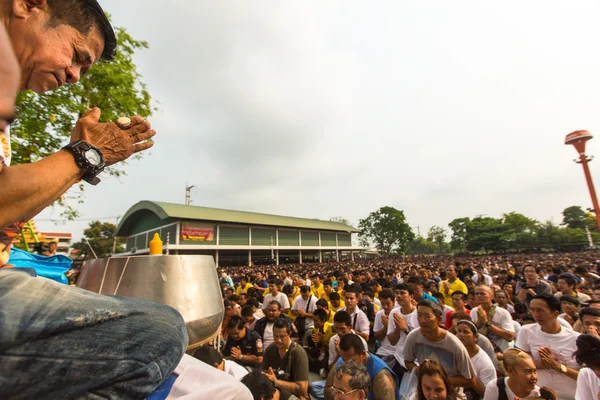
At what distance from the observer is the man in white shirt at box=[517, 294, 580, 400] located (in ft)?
11.4

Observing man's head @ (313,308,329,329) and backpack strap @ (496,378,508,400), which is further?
man's head @ (313,308,329,329)

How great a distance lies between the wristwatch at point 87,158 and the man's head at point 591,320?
5.65 metres

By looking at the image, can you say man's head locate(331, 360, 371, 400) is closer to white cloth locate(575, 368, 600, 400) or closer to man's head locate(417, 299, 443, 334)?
man's head locate(417, 299, 443, 334)

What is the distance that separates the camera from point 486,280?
30.6 feet

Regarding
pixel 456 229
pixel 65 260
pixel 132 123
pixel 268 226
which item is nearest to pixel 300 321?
pixel 65 260

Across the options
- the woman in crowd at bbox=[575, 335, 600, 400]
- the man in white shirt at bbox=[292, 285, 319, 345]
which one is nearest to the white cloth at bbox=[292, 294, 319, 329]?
the man in white shirt at bbox=[292, 285, 319, 345]

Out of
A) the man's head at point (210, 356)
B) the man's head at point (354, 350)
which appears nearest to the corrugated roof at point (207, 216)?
the man's head at point (210, 356)

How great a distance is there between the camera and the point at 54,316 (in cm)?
59

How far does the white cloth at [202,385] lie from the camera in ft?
2.54

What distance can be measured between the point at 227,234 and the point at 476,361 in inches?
1073

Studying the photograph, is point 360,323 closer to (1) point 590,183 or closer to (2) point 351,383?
(2) point 351,383

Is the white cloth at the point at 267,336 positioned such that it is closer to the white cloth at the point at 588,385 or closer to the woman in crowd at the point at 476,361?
the woman in crowd at the point at 476,361

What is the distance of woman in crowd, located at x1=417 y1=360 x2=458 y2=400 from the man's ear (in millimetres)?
3885

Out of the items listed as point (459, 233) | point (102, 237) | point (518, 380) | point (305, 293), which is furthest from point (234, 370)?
point (459, 233)
